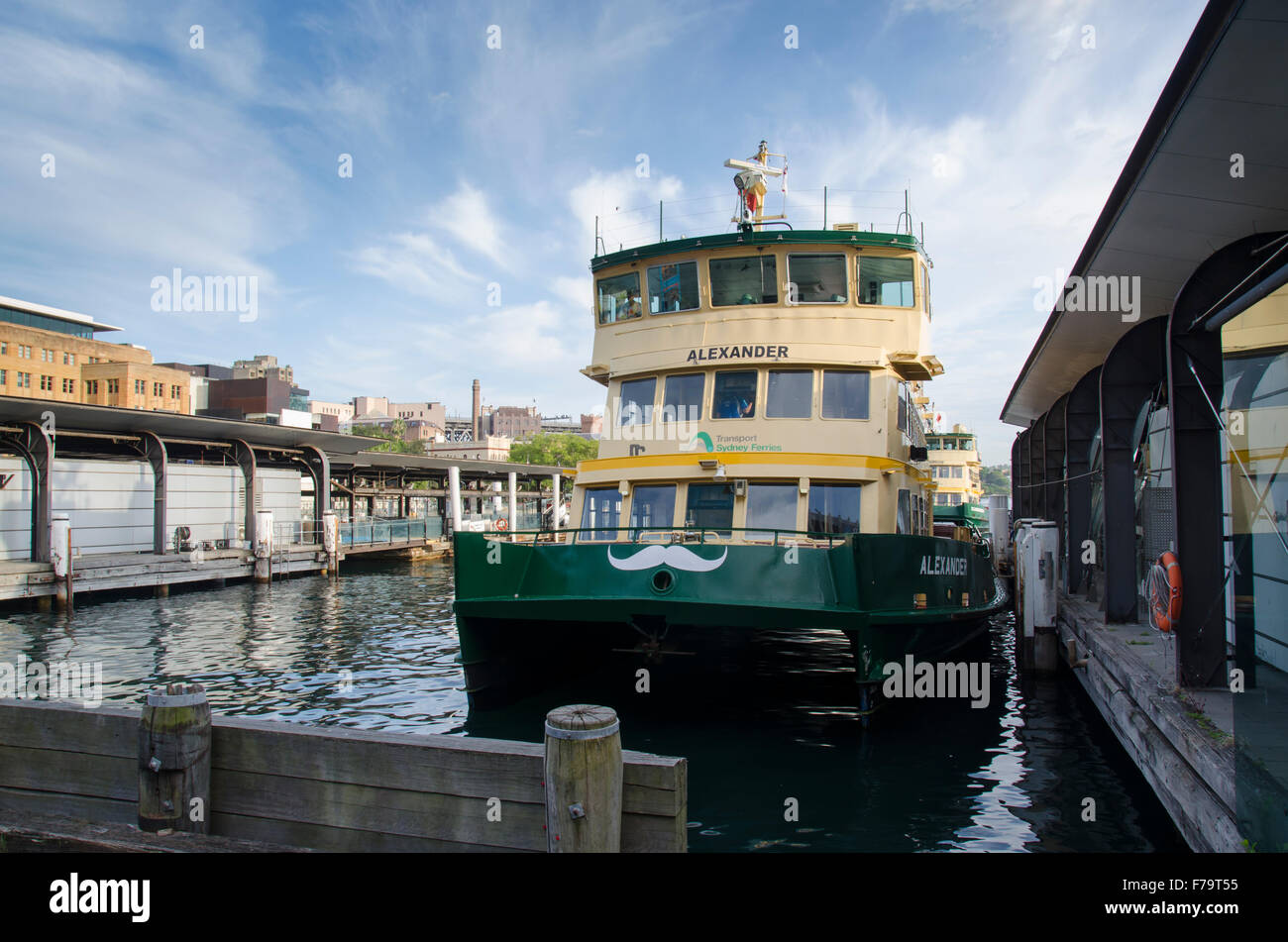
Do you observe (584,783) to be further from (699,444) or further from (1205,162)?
(699,444)

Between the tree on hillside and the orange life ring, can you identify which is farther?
the tree on hillside

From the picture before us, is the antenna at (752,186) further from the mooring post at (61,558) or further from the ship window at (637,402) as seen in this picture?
the mooring post at (61,558)

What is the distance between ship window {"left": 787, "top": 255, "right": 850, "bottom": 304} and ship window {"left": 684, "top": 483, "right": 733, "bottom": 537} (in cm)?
310

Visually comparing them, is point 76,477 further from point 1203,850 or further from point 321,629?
point 1203,850

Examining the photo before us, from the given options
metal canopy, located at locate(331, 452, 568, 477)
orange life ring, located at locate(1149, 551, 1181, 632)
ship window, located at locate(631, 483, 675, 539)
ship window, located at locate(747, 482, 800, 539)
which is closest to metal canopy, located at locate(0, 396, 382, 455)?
metal canopy, located at locate(331, 452, 568, 477)

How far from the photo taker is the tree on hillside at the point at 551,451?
297ft

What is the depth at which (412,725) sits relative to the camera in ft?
33.8

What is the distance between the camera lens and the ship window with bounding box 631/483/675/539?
11168 mm

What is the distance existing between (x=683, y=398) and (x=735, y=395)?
2.47 feet

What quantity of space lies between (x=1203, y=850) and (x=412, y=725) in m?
8.12

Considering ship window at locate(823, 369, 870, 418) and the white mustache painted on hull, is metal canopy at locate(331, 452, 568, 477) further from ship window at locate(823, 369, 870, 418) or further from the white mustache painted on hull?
the white mustache painted on hull

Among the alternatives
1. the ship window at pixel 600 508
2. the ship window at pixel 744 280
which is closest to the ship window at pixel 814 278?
the ship window at pixel 744 280

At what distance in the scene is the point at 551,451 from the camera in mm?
90812
